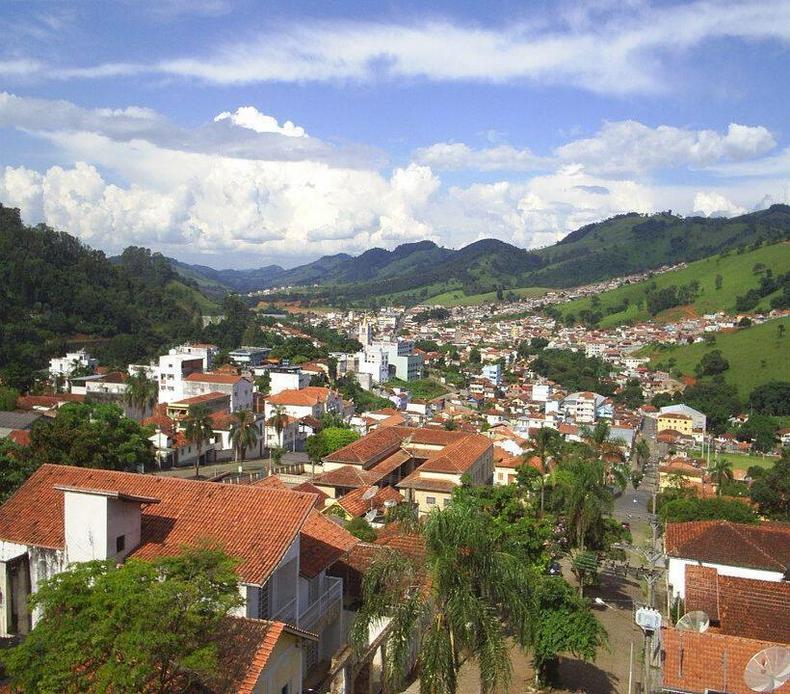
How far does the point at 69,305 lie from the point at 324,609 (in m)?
78.9

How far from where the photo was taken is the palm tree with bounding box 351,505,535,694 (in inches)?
349

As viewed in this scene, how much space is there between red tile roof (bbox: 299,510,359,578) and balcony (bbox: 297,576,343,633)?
641 mm

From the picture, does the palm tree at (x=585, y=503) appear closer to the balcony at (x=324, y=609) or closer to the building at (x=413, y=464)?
the building at (x=413, y=464)

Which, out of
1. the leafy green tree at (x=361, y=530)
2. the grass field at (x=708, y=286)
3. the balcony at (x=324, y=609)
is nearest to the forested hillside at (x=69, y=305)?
the leafy green tree at (x=361, y=530)

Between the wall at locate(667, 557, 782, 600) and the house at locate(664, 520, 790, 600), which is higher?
the house at locate(664, 520, 790, 600)

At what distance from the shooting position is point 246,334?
326 feet

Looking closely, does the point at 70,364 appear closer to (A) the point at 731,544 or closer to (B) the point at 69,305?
(B) the point at 69,305

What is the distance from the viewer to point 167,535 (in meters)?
11.9

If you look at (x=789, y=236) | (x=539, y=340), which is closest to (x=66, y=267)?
(x=539, y=340)

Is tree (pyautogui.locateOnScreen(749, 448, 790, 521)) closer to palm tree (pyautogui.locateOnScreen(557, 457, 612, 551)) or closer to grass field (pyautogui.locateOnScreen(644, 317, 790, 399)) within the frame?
palm tree (pyautogui.locateOnScreen(557, 457, 612, 551))

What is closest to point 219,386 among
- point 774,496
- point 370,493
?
point 370,493

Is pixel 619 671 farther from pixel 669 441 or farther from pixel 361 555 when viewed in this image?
pixel 669 441

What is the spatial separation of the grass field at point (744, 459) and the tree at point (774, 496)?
85.8ft

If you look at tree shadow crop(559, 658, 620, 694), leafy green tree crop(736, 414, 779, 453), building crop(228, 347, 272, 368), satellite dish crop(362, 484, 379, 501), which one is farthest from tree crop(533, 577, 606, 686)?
leafy green tree crop(736, 414, 779, 453)
